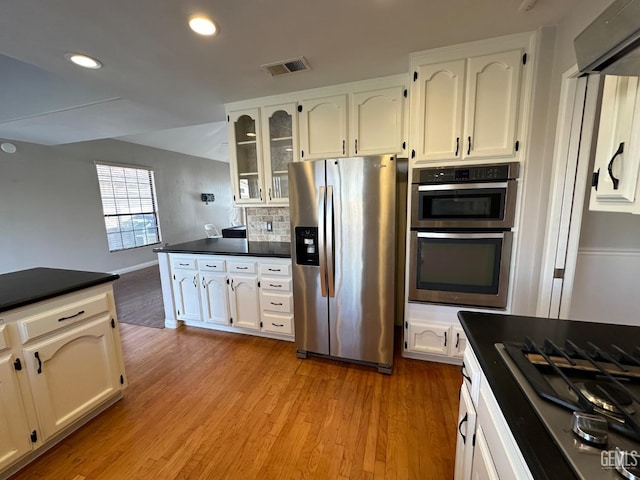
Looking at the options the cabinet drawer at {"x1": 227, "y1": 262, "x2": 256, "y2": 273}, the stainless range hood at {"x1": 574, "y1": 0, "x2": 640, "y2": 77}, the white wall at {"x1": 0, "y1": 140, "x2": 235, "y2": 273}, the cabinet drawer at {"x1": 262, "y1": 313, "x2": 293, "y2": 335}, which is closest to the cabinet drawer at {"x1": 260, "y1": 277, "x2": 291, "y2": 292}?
the cabinet drawer at {"x1": 227, "y1": 262, "x2": 256, "y2": 273}

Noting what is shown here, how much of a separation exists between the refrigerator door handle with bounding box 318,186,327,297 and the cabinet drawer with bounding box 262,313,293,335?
605 mm

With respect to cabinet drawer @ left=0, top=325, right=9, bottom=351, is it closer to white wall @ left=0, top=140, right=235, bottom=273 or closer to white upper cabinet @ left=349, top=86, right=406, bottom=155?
white upper cabinet @ left=349, top=86, right=406, bottom=155

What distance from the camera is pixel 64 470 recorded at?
4.82ft

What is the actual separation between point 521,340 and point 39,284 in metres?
2.55

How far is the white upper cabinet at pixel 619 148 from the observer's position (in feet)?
2.64

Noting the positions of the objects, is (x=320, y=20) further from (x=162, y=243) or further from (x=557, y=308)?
(x=162, y=243)

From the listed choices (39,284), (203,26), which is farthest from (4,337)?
(203,26)

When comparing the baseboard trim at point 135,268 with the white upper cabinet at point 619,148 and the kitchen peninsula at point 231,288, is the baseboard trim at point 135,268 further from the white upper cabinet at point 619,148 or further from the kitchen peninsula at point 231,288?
the white upper cabinet at point 619,148

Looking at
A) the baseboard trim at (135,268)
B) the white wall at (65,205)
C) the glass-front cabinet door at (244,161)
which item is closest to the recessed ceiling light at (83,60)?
the glass-front cabinet door at (244,161)

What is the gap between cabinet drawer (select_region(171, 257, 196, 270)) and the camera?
9.40ft

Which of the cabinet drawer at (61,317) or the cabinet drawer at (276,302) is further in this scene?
the cabinet drawer at (276,302)

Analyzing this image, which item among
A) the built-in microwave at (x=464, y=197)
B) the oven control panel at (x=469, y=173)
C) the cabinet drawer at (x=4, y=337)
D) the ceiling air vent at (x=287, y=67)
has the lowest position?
the cabinet drawer at (x=4, y=337)

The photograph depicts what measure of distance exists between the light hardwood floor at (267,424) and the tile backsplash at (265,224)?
4.48 ft

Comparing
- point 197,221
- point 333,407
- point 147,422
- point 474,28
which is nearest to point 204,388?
point 147,422
